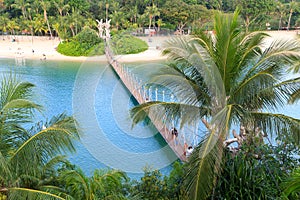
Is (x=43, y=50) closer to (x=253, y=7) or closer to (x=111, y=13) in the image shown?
(x=111, y=13)

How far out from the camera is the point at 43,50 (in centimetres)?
3180

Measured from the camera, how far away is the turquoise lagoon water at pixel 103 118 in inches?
380

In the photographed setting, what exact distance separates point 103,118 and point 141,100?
72.2 inches

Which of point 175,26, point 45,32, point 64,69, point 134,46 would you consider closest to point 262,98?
point 134,46

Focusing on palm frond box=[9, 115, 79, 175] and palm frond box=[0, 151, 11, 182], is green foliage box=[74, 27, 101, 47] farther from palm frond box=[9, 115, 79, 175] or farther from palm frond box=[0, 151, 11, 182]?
palm frond box=[0, 151, 11, 182]

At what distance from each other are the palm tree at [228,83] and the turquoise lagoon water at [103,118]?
3.51 feet

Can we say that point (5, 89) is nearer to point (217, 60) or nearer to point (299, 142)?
point (217, 60)

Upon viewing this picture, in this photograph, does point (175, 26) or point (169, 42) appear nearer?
point (169, 42)

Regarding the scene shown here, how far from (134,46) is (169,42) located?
18.7 metres

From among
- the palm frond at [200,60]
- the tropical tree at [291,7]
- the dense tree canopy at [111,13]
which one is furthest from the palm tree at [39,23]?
the palm frond at [200,60]

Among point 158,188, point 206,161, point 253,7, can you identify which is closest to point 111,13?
point 253,7

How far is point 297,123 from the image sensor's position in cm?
416

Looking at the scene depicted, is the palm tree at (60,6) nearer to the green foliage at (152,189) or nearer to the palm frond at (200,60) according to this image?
the palm frond at (200,60)

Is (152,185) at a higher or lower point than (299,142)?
lower
